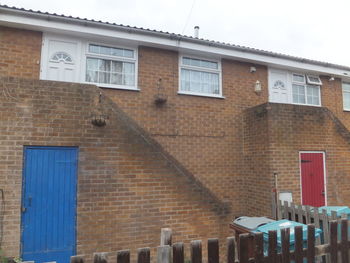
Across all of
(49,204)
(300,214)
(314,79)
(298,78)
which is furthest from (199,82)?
(49,204)

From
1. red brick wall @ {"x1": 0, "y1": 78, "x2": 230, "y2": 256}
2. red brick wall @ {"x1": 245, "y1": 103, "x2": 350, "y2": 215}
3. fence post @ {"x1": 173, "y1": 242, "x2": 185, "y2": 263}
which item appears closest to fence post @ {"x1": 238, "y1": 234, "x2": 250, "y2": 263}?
fence post @ {"x1": 173, "y1": 242, "x2": 185, "y2": 263}

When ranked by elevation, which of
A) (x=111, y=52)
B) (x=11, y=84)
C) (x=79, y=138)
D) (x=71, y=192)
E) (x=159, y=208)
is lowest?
(x=159, y=208)

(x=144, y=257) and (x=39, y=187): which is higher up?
(x=39, y=187)

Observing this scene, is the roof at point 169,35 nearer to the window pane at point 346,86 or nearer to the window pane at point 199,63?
the window pane at point 199,63

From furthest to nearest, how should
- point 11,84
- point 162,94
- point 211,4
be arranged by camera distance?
1. point 211,4
2. point 162,94
3. point 11,84

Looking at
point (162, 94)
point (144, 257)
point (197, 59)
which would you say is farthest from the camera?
point (197, 59)

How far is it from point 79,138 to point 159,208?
6.90 feet

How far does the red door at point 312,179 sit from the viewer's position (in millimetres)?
7180

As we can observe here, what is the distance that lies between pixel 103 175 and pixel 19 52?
3.97 meters

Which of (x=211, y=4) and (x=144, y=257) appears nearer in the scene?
(x=144, y=257)

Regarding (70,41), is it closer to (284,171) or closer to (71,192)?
(71,192)

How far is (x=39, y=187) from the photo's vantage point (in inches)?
178

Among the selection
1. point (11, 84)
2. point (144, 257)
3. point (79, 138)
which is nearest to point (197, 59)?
point (79, 138)

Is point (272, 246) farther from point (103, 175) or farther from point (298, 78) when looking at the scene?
point (298, 78)
